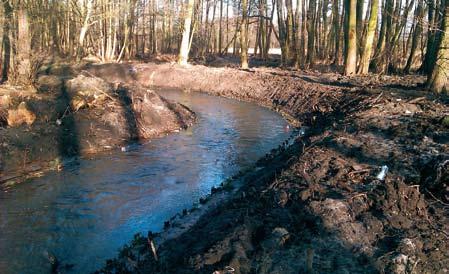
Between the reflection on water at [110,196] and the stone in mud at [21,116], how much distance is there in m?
2.58

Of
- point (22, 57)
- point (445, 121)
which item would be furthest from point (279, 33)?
point (445, 121)

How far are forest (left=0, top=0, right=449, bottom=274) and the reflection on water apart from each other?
38mm

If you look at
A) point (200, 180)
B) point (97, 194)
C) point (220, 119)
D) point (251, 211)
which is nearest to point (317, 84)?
point (220, 119)

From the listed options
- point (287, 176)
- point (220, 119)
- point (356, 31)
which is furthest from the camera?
point (356, 31)

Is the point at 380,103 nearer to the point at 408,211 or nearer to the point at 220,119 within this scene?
the point at 408,211

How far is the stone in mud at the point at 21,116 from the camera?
1201 centimetres

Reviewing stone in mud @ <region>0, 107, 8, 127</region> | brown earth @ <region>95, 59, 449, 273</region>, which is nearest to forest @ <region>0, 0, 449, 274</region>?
brown earth @ <region>95, 59, 449, 273</region>

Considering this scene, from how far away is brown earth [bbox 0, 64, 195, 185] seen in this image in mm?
10797

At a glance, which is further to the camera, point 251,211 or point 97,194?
point 97,194

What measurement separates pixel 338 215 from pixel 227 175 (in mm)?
5348

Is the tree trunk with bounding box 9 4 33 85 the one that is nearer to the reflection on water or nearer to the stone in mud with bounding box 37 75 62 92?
the stone in mud with bounding box 37 75 62 92

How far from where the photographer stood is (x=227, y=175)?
1050 cm

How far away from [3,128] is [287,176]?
27.6ft

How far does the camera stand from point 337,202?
221 inches
